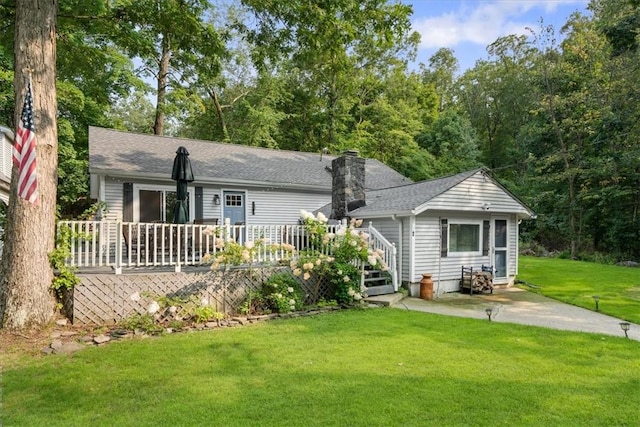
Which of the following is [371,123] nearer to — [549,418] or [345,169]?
[345,169]

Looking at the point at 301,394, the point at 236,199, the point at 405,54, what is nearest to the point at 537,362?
the point at 301,394

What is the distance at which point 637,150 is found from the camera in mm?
16375

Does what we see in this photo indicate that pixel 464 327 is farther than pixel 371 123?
No

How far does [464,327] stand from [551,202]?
728 inches

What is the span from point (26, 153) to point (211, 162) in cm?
767

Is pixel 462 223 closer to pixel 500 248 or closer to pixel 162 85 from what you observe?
pixel 500 248

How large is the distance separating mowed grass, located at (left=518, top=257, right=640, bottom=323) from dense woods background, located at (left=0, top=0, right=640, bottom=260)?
485 cm

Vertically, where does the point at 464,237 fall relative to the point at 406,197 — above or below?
below

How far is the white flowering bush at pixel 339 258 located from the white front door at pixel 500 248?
165 inches

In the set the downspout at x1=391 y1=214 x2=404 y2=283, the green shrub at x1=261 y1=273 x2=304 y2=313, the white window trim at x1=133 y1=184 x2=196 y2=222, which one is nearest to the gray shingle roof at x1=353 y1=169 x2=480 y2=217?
the downspout at x1=391 y1=214 x2=404 y2=283

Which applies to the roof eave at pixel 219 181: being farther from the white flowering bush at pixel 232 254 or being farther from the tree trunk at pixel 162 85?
the tree trunk at pixel 162 85

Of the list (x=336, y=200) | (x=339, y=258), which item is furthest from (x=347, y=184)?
(x=339, y=258)

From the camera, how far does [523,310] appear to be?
7.71m

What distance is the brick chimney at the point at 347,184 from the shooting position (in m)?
11.0
